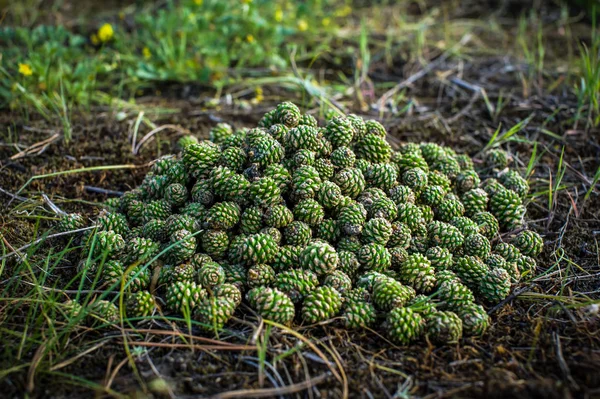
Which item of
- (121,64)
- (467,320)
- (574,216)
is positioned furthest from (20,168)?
(574,216)

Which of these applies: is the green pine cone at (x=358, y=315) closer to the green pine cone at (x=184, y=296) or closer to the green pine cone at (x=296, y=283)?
the green pine cone at (x=296, y=283)

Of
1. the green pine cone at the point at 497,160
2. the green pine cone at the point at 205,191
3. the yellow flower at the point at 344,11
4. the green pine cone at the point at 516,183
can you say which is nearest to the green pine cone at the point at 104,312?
the green pine cone at the point at 205,191

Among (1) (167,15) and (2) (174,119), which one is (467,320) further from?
(1) (167,15)

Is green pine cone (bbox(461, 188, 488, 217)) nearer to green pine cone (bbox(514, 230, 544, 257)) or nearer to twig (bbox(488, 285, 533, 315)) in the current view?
green pine cone (bbox(514, 230, 544, 257))

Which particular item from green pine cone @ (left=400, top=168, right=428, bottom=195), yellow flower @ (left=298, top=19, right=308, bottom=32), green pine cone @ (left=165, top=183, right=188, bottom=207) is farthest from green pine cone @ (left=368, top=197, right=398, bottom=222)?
yellow flower @ (left=298, top=19, right=308, bottom=32)

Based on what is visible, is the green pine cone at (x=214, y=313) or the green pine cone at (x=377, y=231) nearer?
the green pine cone at (x=214, y=313)
